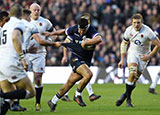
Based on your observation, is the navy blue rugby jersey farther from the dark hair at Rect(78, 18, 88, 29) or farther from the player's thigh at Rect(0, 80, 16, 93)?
the player's thigh at Rect(0, 80, 16, 93)

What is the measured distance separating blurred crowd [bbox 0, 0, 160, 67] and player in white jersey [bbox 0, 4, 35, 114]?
45.0 ft

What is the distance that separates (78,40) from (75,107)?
193 centimetres

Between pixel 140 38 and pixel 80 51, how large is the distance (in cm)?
197

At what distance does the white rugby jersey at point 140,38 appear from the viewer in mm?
12806

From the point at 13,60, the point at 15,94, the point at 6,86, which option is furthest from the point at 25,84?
the point at 13,60

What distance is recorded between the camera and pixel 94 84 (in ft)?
70.1

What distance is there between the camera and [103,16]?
1008 inches

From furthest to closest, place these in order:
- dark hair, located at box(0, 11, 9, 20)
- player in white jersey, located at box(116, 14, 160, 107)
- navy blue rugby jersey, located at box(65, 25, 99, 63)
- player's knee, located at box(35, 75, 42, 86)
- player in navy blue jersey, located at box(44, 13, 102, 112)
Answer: player in white jersey, located at box(116, 14, 160, 107) < player's knee, located at box(35, 75, 42, 86) < navy blue rugby jersey, located at box(65, 25, 99, 63) < player in navy blue jersey, located at box(44, 13, 102, 112) < dark hair, located at box(0, 11, 9, 20)

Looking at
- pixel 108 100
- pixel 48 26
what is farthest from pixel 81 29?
pixel 108 100

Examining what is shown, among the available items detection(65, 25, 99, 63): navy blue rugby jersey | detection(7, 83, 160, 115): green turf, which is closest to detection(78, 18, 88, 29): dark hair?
detection(65, 25, 99, 63): navy blue rugby jersey

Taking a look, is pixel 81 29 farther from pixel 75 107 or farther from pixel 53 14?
pixel 53 14

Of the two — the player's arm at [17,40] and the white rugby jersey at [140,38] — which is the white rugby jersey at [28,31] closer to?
the player's arm at [17,40]

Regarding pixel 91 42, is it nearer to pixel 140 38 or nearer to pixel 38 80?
pixel 38 80

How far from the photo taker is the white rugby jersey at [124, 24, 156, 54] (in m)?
12.8
